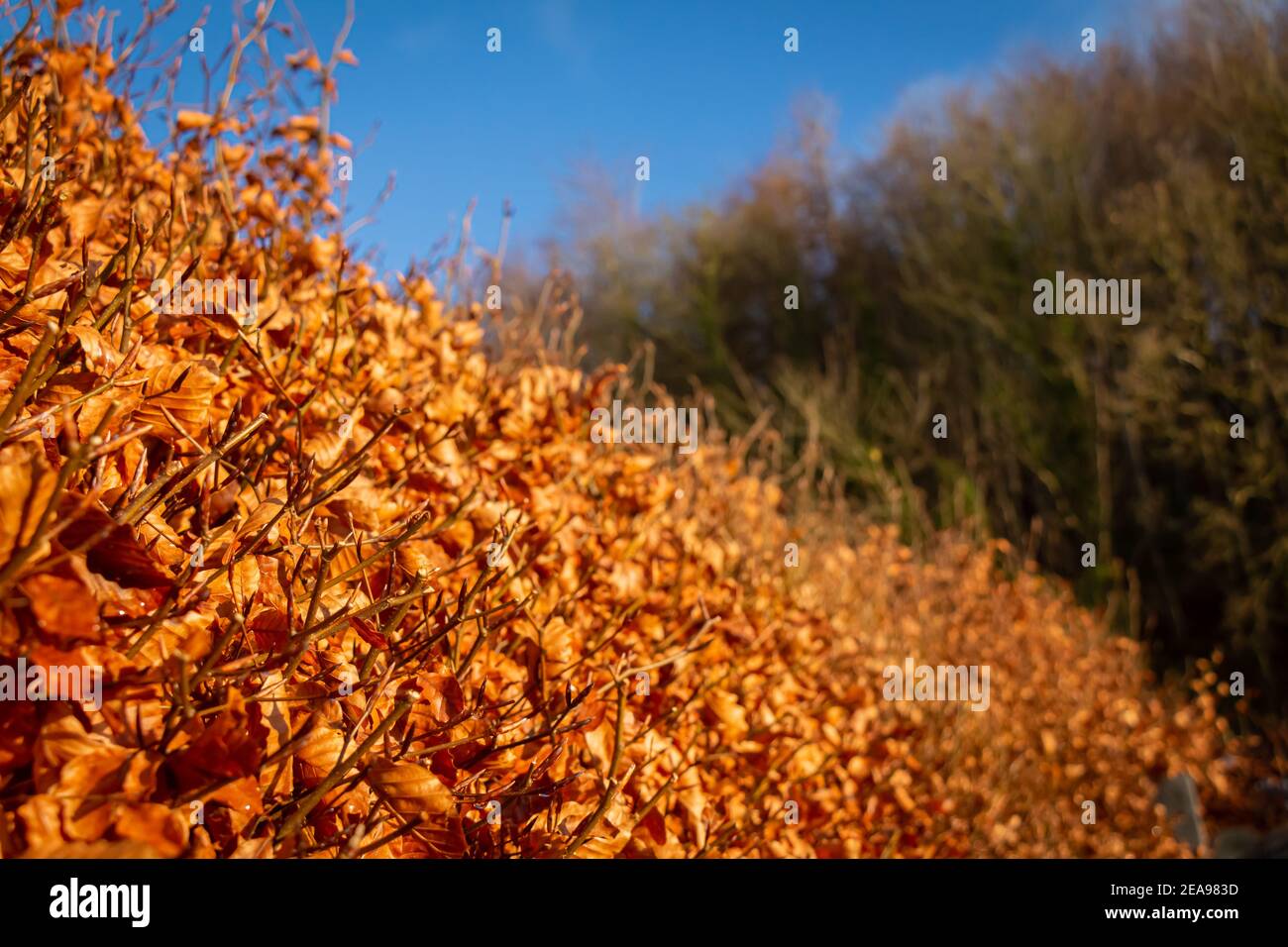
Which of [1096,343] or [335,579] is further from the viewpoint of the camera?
[1096,343]

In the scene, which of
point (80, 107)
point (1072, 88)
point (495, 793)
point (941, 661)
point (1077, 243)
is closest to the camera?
point (495, 793)

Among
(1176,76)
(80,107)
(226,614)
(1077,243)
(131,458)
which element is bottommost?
(226,614)

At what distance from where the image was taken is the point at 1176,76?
1650 centimetres

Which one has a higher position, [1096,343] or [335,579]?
[1096,343]

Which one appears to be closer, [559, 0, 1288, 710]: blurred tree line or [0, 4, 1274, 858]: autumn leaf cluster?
[0, 4, 1274, 858]: autumn leaf cluster

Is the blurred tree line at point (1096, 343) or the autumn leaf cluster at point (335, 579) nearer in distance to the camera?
the autumn leaf cluster at point (335, 579)

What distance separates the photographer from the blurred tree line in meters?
12.5

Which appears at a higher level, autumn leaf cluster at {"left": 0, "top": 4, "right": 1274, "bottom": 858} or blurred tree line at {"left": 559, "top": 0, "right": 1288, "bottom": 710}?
blurred tree line at {"left": 559, "top": 0, "right": 1288, "bottom": 710}

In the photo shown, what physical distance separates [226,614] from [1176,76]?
20.3 m

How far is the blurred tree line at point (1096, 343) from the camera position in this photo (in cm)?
1254

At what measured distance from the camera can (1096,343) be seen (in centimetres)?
1477
